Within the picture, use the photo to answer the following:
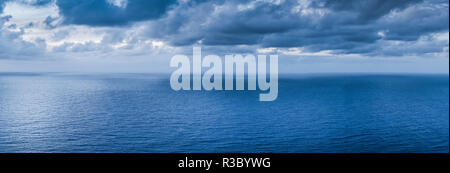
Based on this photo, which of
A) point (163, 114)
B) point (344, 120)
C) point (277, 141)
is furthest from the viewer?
point (163, 114)

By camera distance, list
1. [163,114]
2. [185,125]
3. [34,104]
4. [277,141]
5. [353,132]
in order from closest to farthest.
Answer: [277,141]
[353,132]
[185,125]
[163,114]
[34,104]

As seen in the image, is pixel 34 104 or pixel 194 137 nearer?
pixel 194 137

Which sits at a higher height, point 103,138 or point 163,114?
point 163,114

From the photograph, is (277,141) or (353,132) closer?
(277,141)

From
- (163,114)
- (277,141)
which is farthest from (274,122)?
(163,114)

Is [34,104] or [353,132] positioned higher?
[34,104]

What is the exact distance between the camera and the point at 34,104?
146 m

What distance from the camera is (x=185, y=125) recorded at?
10138 cm
